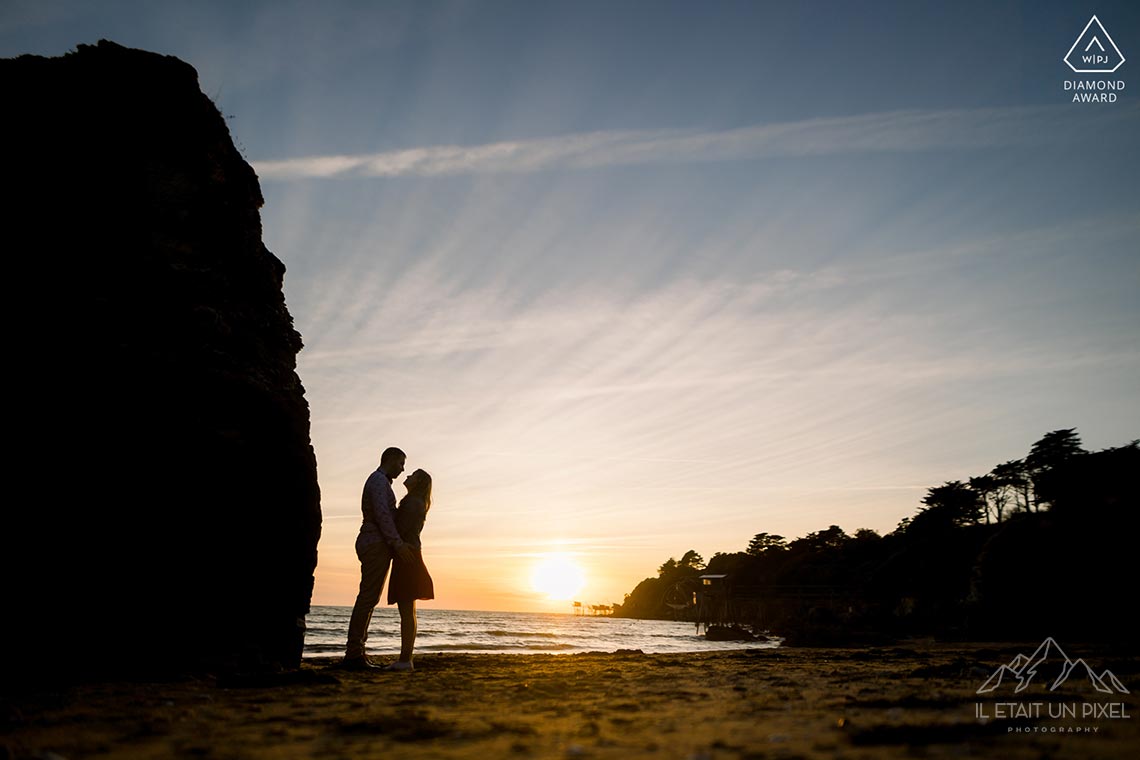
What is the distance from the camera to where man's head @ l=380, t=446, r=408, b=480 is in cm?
786

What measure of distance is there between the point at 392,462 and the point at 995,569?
33.1 meters

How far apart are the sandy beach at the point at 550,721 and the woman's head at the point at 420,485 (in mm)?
2709

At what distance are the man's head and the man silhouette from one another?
0.16m

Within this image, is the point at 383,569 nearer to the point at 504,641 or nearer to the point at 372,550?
the point at 372,550

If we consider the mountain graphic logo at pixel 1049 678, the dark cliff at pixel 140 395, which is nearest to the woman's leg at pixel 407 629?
the dark cliff at pixel 140 395

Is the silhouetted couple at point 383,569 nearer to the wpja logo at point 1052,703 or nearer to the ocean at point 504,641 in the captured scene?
the wpja logo at point 1052,703

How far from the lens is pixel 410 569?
767 cm

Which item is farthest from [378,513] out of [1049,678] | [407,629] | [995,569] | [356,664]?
[995,569]

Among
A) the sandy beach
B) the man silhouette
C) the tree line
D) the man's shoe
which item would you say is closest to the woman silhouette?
the man silhouette

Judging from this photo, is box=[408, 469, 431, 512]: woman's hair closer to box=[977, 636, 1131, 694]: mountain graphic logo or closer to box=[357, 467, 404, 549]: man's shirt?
box=[357, 467, 404, 549]: man's shirt

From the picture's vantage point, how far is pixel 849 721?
335 centimetres

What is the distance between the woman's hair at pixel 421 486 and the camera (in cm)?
816

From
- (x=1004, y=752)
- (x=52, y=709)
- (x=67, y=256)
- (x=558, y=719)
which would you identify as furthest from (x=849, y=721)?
(x=67, y=256)

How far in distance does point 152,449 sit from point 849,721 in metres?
6.29
